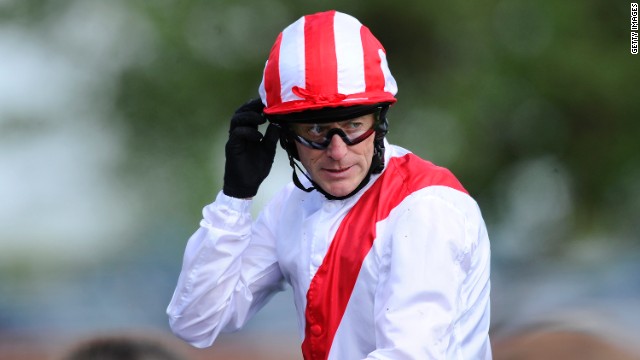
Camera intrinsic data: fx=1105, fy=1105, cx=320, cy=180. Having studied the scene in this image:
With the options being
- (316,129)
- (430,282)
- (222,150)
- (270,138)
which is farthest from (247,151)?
(222,150)

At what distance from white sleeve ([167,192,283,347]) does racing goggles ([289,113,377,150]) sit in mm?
336

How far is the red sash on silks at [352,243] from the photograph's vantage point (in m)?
2.82

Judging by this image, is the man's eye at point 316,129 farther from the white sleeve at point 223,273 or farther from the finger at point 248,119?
the white sleeve at point 223,273

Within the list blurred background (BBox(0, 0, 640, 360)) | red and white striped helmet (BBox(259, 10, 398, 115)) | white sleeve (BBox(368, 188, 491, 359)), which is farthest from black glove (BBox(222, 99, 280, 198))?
blurred background (BBox(0, 0, 640, 360))

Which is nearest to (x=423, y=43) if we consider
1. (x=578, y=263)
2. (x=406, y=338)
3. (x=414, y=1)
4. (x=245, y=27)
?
(x=414, y=1)

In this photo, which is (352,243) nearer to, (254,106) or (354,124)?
(354,124)

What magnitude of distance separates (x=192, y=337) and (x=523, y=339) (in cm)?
220

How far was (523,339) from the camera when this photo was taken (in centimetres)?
496

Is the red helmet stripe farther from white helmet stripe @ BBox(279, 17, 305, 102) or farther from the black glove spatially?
the black glove

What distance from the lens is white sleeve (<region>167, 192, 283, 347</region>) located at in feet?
10.0

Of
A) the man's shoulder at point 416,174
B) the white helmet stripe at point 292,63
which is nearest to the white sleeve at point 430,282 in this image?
the man's shoulder at point 416,174

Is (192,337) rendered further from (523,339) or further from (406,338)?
(523,339)

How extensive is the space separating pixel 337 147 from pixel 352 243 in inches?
10.2

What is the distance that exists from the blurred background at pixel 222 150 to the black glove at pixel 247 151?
1882 mm
